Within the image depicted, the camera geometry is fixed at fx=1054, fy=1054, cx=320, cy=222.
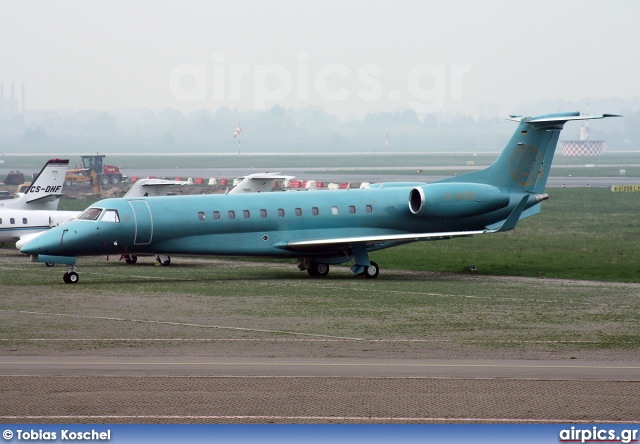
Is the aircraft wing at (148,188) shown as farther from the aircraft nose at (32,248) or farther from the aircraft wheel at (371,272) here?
the aircraft nose at (32,248)

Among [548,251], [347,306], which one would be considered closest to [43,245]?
[347,306]

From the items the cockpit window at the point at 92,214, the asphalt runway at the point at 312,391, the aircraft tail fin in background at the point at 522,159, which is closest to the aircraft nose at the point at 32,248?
the cockpit window at the point at 92,214

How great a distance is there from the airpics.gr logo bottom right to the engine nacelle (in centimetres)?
2308

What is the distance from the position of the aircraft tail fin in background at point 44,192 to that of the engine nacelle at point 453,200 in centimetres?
2015

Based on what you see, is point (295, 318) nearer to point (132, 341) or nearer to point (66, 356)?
point (132, 341)

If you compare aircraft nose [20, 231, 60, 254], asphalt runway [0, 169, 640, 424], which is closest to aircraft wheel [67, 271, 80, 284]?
aircraft nose [20, 231, 60, 254]

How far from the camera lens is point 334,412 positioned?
14.2m

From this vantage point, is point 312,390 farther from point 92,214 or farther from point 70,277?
point 92,214

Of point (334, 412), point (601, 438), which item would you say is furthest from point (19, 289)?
point (601, 438)

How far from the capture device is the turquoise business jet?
32781mm

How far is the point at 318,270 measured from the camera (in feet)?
118

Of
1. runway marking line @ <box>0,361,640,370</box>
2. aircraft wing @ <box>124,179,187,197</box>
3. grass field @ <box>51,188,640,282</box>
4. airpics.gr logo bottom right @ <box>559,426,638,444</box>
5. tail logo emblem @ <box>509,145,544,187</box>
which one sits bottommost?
grass field @ <box>51,188,640,282</box>

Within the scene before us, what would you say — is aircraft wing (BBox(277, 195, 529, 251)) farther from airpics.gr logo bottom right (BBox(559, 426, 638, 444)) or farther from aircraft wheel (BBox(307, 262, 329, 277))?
airpics.gr logo bottom right (BBox(559, 426, 638, 444))

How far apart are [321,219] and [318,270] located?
1.84 metres
